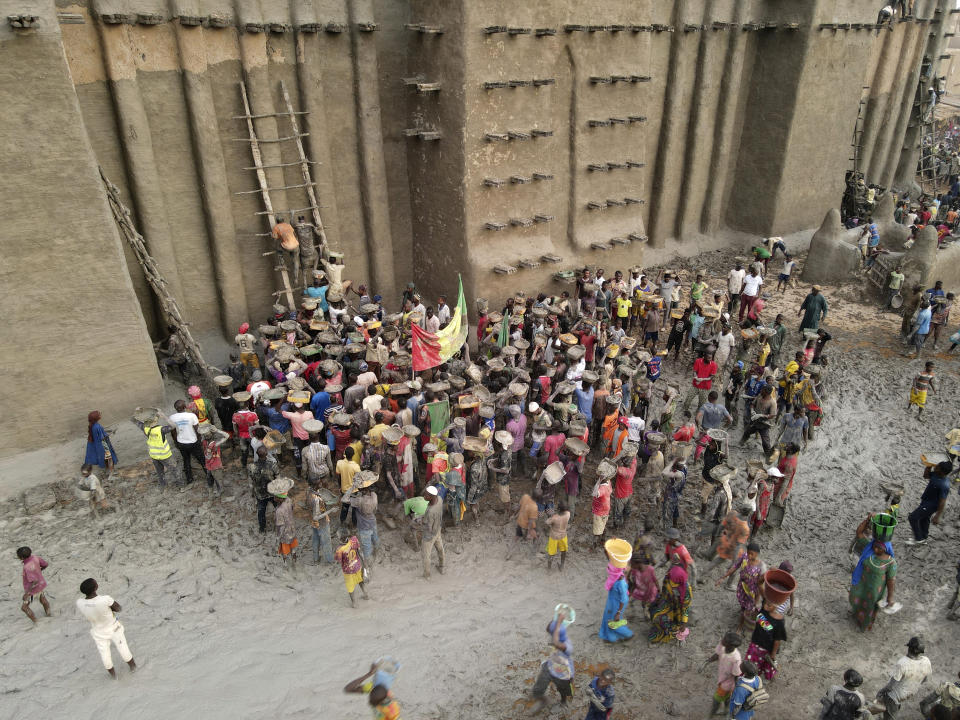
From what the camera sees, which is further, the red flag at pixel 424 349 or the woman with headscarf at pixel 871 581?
the red flag at pixel 424 349

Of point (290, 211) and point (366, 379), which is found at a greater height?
point (290, 211)

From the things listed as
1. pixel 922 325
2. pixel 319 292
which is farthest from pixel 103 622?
pixel 922 325

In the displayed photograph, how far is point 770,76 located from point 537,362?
44.1ft

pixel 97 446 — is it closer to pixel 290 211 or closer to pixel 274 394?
pixel 274 394

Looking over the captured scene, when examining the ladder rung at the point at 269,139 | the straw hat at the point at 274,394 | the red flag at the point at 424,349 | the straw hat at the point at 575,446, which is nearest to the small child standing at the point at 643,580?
the straw hat at the point at 575,446

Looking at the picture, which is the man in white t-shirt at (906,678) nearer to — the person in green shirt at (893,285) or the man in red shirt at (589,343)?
the man in red shirt at (589,343)

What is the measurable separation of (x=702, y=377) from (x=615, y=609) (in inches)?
210

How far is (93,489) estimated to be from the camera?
9992 mm

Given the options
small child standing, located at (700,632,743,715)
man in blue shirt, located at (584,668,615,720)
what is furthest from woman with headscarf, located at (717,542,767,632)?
man in blue shirt, located at (584,668,615,720)

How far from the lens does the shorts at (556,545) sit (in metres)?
9.35

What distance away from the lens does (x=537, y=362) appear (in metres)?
12.9

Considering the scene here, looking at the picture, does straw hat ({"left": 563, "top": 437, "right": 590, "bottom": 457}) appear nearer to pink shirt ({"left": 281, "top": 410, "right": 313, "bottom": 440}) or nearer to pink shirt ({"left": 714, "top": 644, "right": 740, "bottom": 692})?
pink shirt ({"left": 714, "top": 644, "right": 740, "bottom": 692})

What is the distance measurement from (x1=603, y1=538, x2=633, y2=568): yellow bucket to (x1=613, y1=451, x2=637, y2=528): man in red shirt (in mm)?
1513

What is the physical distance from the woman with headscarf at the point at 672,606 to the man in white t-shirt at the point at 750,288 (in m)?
9.09
